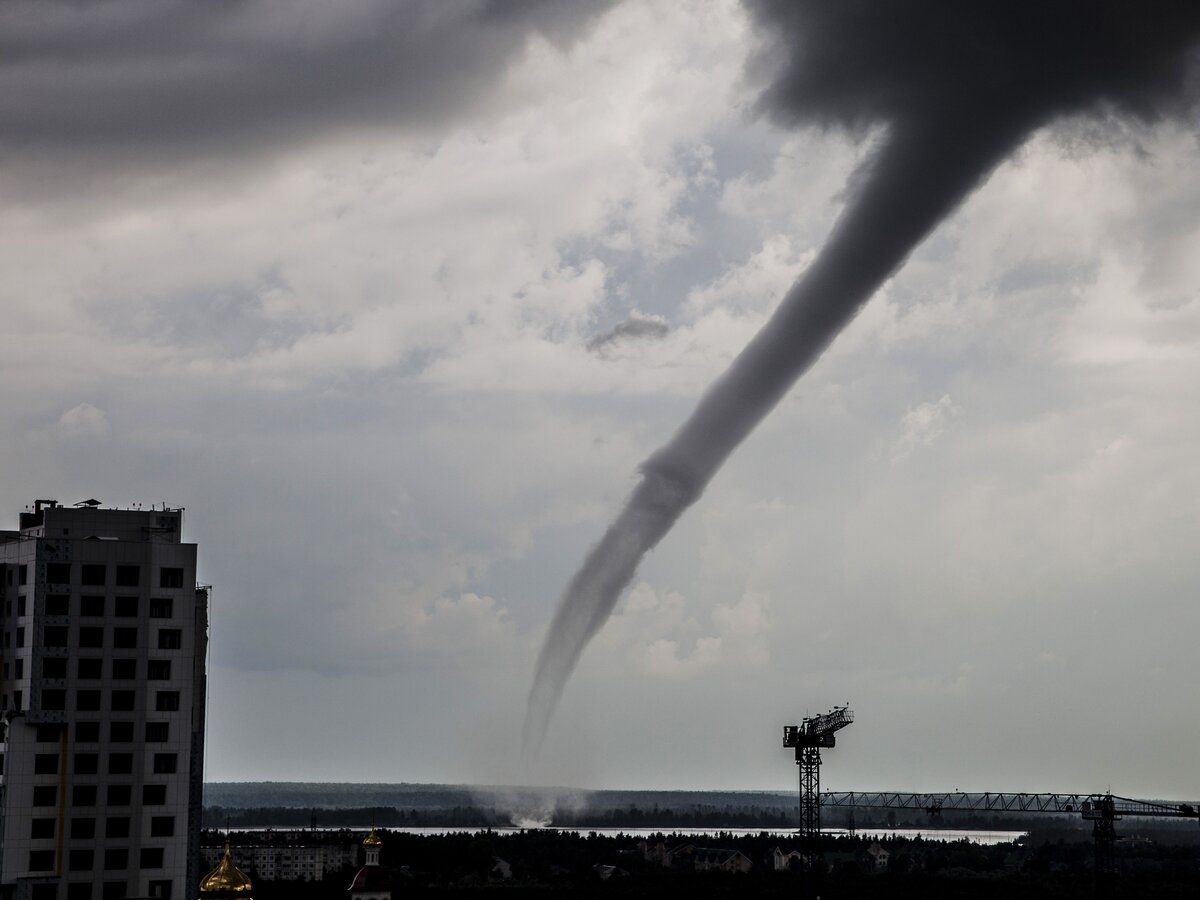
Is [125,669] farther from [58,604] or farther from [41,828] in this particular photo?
[41,828]

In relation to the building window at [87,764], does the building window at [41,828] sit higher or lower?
lower

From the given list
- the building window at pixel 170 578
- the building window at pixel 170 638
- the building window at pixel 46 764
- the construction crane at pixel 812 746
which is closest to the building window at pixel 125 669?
the building window at pixel 170 638

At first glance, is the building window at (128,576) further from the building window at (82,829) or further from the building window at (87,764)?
the building window at (82,829)

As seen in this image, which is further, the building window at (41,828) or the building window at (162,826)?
the building window at (162,826)

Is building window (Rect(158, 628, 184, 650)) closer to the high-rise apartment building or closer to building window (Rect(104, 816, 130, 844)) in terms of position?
the high-rise apartment building

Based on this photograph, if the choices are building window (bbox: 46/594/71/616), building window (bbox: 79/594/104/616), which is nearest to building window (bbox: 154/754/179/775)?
building window (bbox: 79/594/104/616)

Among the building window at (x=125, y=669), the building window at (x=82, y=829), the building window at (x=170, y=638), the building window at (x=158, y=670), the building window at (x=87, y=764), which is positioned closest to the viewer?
the building window at (x=82, y=829)

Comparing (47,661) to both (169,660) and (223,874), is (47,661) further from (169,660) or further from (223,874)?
(223,874)
